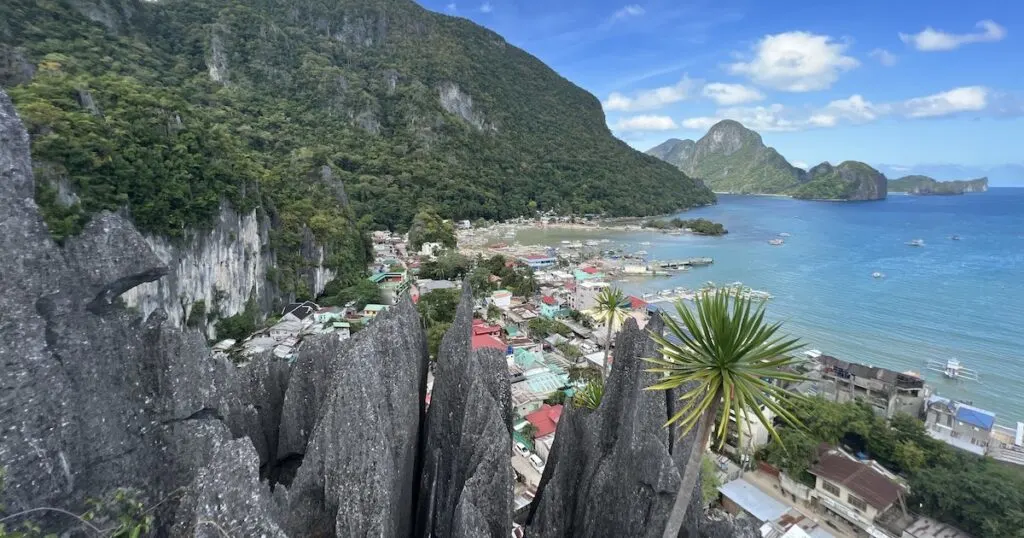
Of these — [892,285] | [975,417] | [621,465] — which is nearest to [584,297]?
[975,417]

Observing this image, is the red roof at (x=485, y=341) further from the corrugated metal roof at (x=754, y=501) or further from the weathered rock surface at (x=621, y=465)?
the weathered rock surface at (x=621, y=465)

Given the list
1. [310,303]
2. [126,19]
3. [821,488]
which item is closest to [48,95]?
[310,303]

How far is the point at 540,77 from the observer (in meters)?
147

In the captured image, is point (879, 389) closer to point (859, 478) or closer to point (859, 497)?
point (859, 478)

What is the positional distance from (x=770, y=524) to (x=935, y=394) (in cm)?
1716

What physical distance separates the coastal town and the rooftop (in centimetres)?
3

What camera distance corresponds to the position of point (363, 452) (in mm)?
5332

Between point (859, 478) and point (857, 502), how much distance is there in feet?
2.49

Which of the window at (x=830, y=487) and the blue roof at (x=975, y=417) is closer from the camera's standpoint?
the window at (x=830, y=487)

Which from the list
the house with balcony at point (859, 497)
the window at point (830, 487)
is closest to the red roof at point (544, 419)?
the house with balcony at point (859, 497)

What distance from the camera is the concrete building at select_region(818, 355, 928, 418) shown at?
68.5ft

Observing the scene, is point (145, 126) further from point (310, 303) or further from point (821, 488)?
point (821, 488)

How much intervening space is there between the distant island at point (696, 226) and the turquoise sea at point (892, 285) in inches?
135

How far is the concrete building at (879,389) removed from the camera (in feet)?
68.5
